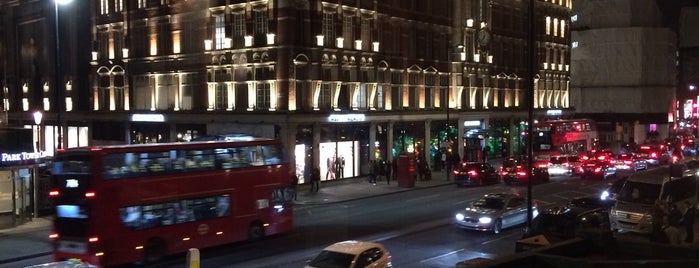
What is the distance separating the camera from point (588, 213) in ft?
70.2

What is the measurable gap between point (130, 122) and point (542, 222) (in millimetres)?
37616

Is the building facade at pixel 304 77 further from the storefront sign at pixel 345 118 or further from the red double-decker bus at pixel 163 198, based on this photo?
the red double-decker bus at pixel 163 198

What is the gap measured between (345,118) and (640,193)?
74.0 feet

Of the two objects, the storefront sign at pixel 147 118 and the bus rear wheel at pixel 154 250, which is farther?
the storefront sign at pixel 147 118

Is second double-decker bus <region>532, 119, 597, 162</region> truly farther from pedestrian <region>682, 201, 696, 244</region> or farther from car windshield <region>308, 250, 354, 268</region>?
car windshield <region>308, 250, 354, 268</region>

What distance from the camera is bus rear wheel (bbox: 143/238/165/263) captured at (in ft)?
67.4

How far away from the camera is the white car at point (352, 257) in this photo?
51.6ft

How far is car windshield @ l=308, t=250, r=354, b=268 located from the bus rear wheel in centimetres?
689

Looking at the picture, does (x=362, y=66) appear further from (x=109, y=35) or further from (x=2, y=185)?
(x=2, y=185)

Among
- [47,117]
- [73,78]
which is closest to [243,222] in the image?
[73,78]

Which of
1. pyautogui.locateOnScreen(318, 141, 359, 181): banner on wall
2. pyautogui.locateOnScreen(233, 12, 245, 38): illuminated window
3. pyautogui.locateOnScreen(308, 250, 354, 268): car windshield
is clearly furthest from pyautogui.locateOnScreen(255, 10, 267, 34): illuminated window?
pyautogui.locateOnScreen(308, 250, 354, 268): car windshield

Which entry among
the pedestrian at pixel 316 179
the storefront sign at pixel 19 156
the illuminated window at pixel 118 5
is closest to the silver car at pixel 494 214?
the pedestrian at pixel 316 179

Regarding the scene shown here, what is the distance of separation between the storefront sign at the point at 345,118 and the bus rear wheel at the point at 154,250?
2239cm

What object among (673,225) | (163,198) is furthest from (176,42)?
(673,225)
